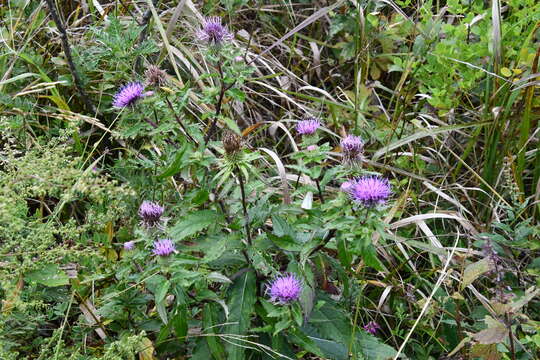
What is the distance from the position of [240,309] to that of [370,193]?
460 millimetres

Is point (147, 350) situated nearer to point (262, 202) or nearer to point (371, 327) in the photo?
point (262, 202)

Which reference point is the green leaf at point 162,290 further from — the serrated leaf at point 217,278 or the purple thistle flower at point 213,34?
the purple thistle flower at point 213,34

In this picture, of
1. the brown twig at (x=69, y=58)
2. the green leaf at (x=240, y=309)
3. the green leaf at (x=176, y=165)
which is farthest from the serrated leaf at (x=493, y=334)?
the brown twig at (x=69, y=58)

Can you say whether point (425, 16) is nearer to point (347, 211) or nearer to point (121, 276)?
point (347, 211)

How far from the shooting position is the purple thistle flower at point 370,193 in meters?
1.39

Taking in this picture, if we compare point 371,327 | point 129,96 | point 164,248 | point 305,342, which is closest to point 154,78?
point 129,96

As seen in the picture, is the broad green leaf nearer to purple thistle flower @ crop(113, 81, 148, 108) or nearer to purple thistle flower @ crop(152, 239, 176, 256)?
purple thistle flower @ crop(152, 239, 176, 256)

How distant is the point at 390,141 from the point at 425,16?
1.71 ft

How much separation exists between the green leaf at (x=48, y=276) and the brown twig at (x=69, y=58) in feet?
3.12

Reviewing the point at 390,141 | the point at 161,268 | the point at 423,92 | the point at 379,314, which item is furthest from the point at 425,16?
the point at 161,268

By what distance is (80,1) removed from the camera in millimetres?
3029

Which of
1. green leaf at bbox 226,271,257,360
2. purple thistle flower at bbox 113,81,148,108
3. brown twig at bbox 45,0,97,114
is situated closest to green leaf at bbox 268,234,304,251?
green leaf at bbox 226,271,257,360

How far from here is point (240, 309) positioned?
156 cm

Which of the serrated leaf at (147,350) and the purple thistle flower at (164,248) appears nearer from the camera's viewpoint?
the purple thistle flower at (164,248)
